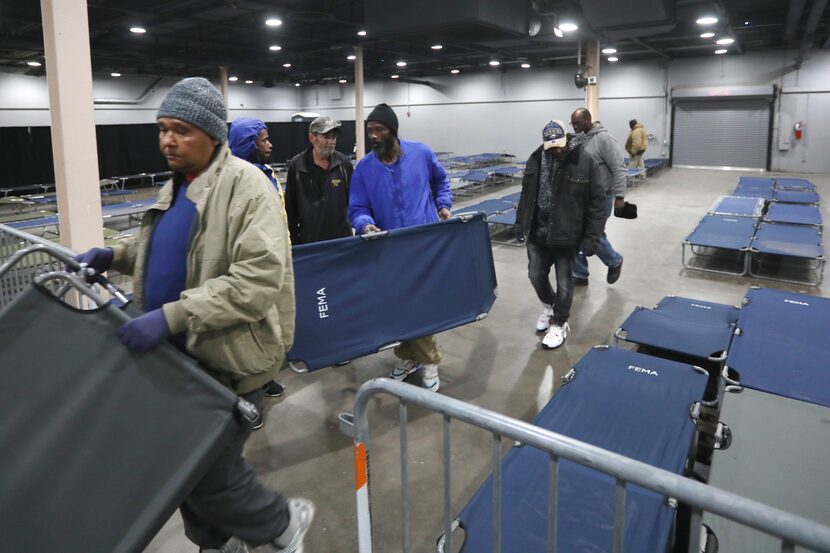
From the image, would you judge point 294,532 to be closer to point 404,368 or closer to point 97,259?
point 97,259

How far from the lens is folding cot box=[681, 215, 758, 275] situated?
6.20 meters

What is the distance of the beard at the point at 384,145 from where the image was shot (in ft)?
10.6

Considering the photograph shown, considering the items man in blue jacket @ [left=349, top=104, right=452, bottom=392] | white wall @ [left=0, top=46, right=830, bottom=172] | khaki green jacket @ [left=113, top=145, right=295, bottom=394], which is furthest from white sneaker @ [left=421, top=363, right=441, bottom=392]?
white wall @ [left=0, top=46, right=830, bottom=172]

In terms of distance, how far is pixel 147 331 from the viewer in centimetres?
154

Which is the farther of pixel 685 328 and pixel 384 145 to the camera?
pixel 685 328

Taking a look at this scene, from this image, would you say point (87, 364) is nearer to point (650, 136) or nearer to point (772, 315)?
point (772, 315)

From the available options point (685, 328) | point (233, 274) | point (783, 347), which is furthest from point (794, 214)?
point (233, 274)

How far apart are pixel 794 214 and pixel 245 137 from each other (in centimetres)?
765

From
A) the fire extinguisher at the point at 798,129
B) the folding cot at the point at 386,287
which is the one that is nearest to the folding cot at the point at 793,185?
the fire extinguisher at the point at 798,129

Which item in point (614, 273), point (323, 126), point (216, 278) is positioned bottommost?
point (614, 273)

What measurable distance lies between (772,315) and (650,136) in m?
16.8

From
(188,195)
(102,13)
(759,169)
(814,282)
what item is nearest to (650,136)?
(759,169)

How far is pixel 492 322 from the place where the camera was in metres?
4.82

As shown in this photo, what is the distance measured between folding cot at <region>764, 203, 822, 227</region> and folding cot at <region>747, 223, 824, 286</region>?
0.80 feet
